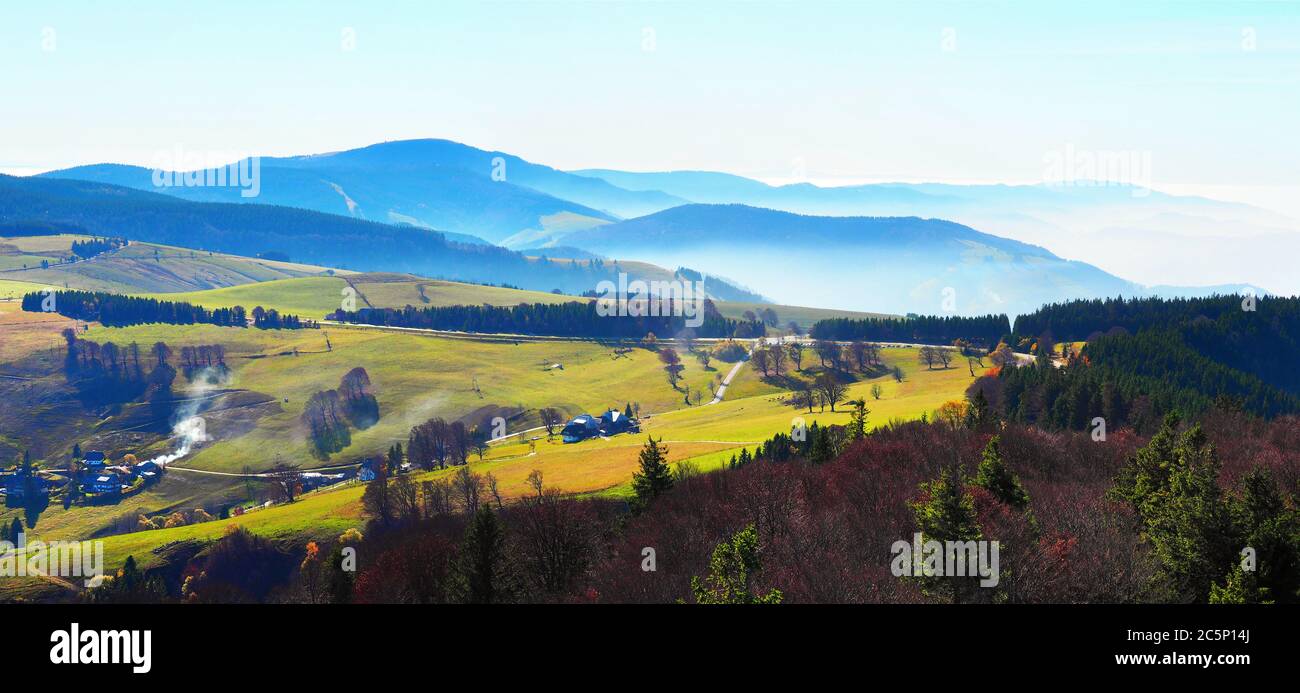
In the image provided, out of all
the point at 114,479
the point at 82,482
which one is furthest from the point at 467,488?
the point at 82,482

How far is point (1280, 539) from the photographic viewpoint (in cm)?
4691

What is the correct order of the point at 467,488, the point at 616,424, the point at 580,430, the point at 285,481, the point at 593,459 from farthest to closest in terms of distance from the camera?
1. the point at 616,424
2. the point at 580,430
3. the point at 285,481
4. the point at 593,459
5. the point at 467,488

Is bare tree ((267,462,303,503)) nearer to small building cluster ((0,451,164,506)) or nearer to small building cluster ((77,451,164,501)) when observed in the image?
small building cluster ((77,451,164,501))

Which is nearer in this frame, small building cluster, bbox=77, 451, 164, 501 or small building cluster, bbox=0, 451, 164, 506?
small building cluster, bbox=0, 451, 164, 506

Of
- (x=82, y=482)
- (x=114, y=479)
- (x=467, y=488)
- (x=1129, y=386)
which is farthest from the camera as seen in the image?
(x=82, y=482)

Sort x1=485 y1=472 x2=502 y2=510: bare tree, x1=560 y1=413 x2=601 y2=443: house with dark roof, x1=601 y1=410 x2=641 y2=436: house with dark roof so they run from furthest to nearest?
x1=601 y1=410 x2=641 y2=436: house with dark roof, x1=560 y1=413 x2=601 y2=443: house with dark roof, x1=485 y1=472 x2=502 y2=510: bare tree

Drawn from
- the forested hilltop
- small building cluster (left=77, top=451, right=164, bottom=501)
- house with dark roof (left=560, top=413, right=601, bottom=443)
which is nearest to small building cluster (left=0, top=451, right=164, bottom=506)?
small building cluster (left=77, top=451, right=164, bottom=501)

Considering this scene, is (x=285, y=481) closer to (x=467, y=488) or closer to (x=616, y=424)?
(x=467, y=488)

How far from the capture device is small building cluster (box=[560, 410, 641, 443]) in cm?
18950

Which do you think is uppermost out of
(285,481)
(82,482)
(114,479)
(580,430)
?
(580,430)

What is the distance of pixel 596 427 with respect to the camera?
→ 192625 millimetres
